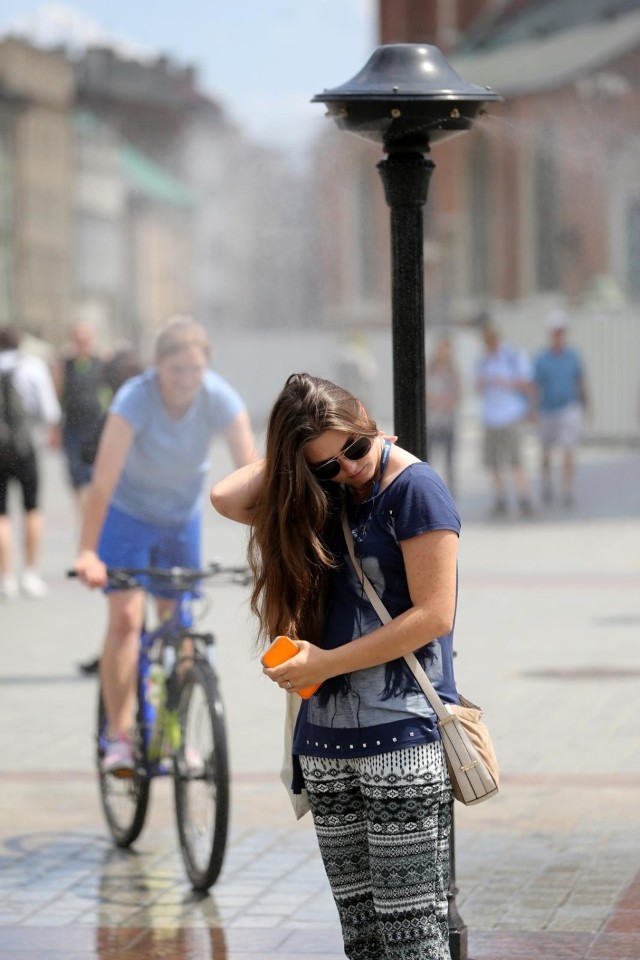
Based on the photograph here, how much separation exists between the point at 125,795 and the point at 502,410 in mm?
12951

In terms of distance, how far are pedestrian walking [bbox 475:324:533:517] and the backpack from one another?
7151 millimetres

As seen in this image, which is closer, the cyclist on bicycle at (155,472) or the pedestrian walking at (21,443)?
the cyclist on bicycle at (155,472)

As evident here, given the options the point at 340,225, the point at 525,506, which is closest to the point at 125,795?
the point at 525,506

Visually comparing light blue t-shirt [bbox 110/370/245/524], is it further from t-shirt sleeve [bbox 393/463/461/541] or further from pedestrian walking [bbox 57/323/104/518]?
pedestrian walking [bbox 57/323/104/518]

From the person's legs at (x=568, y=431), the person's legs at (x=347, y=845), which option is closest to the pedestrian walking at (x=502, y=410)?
the person's legs at (x=568, y=431)

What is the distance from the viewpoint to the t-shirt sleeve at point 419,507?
380 cm

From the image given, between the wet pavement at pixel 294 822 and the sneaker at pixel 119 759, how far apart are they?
0.28 m

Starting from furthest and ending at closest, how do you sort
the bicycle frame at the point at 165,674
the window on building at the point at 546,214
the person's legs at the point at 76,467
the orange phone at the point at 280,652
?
the window on building at the point at 546,214, the person's legs at the point at 76,467, the bicycle frame at the point at 165,674, the orange phone at the point at 280,652

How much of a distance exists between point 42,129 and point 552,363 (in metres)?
53.0

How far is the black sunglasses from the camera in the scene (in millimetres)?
3797

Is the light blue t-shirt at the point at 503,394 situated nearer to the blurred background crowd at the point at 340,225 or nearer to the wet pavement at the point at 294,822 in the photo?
the blurred background crowd at the point at 340,225

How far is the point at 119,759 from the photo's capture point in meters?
6.41

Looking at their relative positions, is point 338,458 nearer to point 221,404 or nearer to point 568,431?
point 221,404

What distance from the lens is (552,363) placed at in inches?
774
